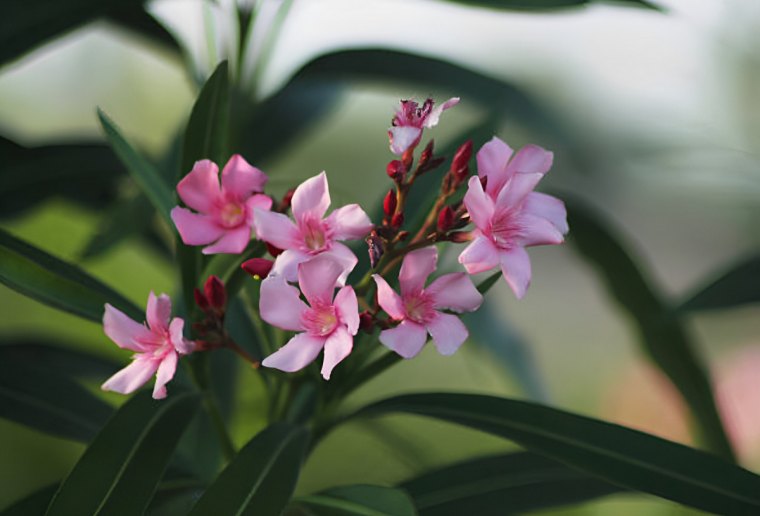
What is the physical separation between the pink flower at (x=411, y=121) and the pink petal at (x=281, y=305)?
0.38ft

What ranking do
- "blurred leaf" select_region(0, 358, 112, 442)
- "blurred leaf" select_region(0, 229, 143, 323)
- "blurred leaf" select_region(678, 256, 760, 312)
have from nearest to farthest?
"blurred leaf" select_region(0, 229, 143, 323) < "blurred leaf" select_region(0, 358, 112, 442) < "blurred leaf" select_region(678, 256, 760, 312)

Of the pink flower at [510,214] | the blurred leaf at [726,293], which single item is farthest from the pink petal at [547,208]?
the blurred leaf at [726,293]

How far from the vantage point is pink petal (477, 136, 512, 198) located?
25.6 inches

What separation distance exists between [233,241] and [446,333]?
0.59ft

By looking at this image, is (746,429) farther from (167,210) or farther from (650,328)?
(167,210)

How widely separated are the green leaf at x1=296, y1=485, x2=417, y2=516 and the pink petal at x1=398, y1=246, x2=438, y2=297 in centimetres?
16

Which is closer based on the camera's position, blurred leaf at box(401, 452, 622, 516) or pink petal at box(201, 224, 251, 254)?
pink petal at box(201, 224, 251, 254)

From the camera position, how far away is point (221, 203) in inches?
27.0

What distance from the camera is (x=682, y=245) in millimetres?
5266

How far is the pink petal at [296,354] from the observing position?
0.61 m

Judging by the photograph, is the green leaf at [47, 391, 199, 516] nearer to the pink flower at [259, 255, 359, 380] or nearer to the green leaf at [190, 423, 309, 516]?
the green leaf at [190, 423, 309, 516]

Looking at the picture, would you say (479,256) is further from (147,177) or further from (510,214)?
(147,177)

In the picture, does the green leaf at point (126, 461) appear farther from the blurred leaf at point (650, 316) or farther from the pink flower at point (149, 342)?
the blurred leaf at point (650, 316)

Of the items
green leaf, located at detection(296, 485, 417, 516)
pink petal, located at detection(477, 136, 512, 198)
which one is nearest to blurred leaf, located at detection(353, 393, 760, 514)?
green leaf, located at detection(296, 485, 417, 516)
